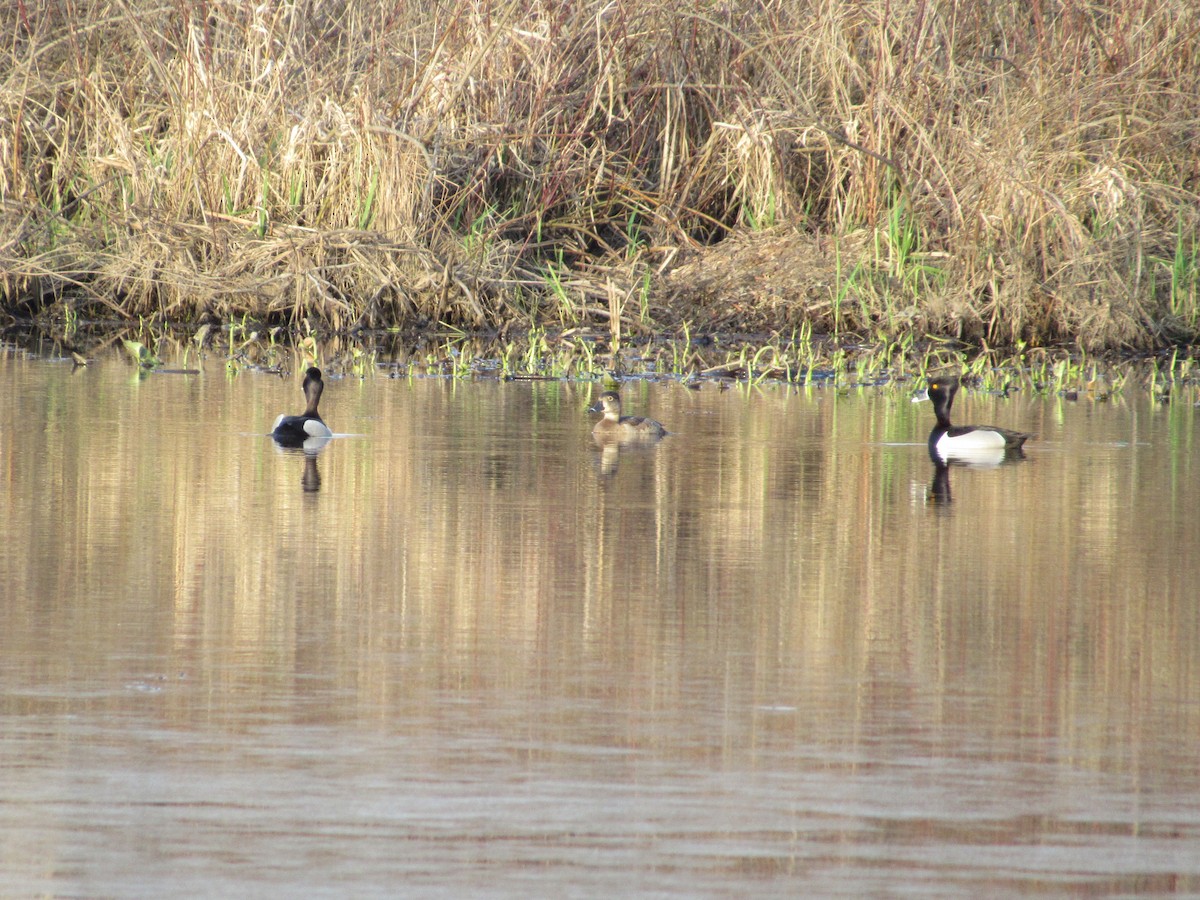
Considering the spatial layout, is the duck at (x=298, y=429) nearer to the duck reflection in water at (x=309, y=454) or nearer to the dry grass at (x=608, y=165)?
the duck reflection in water at (x=309, y=454)

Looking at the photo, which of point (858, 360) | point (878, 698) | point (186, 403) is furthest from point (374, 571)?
point (858, 360)

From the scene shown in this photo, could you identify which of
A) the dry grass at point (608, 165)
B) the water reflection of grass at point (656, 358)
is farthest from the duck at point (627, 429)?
the dry grass at point (608, 165)

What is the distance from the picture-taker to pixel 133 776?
14.5ft

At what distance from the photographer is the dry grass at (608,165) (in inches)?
674

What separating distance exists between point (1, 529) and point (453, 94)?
37.1ft

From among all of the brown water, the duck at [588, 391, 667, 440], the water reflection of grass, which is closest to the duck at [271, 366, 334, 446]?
the brown water

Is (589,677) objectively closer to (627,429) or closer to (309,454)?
(309,454)

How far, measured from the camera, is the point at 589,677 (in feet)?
17.7

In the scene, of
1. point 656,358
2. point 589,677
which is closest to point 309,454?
point 589,677

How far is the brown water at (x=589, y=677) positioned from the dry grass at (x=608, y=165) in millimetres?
7292

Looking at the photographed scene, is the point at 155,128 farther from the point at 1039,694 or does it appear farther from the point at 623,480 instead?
the point at 1039,694

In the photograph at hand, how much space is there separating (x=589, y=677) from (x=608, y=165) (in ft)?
47.9

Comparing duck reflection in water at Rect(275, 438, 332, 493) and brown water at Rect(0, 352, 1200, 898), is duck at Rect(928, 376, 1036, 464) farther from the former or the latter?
duck reflection in water at Rect(275, 438, 332, 493)

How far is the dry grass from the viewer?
17125mm
